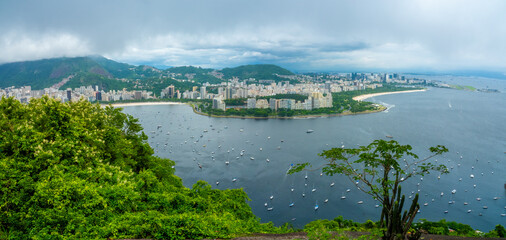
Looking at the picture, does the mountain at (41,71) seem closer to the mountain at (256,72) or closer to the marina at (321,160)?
the mountain at (256,72)

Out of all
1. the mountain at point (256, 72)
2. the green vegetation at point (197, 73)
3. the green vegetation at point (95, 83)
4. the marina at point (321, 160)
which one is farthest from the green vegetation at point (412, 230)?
the mountain at point (256, 72)

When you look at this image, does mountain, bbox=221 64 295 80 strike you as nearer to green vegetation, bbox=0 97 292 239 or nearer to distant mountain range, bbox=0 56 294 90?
distant mountain range, bbox=0 56 294 90

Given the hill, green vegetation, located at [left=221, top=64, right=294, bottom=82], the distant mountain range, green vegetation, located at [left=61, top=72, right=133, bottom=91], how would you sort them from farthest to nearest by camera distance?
green vegetation, located at [left=221, top=64, right=294, bottom=82], the hill, the distant mountain range, green vegetation, located at [left=61, top=72, right=133, bottom=91]

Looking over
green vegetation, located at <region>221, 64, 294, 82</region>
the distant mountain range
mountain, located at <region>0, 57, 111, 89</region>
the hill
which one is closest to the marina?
the distant mountain range

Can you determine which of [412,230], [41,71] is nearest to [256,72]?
[41,71]

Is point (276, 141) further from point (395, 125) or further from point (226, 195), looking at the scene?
point (226, 195)

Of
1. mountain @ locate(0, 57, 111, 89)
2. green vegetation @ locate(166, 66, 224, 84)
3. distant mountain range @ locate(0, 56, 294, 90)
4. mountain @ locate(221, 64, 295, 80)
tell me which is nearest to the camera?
distant mountain range @ locate(0, 56, 294, 90)

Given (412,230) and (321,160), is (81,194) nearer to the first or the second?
(412,230)
